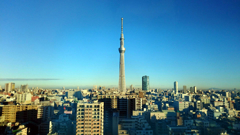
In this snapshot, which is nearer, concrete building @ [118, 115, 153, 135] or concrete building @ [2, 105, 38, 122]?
concrete building @ [118, 115, 153, 135]

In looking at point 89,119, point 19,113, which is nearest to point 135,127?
point 89,119

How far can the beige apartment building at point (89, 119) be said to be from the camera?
510 cm

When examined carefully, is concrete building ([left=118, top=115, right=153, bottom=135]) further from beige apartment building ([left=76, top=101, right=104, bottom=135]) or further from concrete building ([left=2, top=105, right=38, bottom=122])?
concrete building ([left=2, top=105, right=38, bottom=122])

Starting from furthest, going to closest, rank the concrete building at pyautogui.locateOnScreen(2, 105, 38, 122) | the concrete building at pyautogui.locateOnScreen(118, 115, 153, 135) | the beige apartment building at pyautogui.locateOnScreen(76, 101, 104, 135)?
the concrete building at pyautogui.locateOnScreen(2, 105, 38, 122), the concrete building at pyautogui.locateOnScreen(118, 115, 153, 135), the beige apartment building at pyautogui.locateOnScreen(76, 101, 104, 135)

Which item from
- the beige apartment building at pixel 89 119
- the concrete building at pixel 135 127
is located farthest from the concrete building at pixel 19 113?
the concrete building at pixel 135 127

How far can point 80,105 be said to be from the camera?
5301 mm

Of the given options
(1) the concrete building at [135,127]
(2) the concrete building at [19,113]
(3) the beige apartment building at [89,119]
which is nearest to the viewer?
(3) the beige apartment building at [89,119]

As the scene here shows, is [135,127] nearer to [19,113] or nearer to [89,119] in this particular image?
[89,119]

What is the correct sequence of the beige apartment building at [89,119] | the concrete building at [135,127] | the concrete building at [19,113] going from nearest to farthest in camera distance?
the beige apartment building at [89,119], the concrete building at [135,127], the concrete building at [19,113]

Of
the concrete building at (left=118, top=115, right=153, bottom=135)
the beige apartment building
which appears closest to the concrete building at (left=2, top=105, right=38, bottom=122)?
the beige apartment building

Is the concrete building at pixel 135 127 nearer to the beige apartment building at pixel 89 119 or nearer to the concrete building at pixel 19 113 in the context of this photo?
the beige apartment building at pixel 89 119

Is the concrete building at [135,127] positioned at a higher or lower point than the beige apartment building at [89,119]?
lower

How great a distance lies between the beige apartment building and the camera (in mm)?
5102

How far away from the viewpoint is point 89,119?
5172mm
